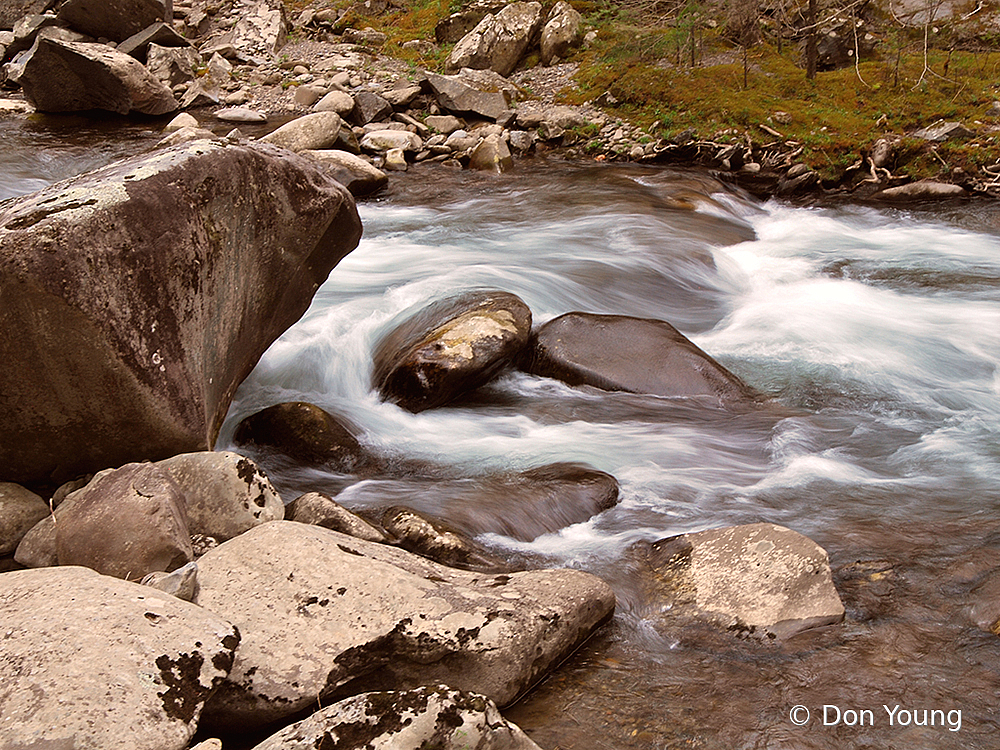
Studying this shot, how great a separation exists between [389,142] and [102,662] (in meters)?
12.8

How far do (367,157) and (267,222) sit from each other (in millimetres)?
9323

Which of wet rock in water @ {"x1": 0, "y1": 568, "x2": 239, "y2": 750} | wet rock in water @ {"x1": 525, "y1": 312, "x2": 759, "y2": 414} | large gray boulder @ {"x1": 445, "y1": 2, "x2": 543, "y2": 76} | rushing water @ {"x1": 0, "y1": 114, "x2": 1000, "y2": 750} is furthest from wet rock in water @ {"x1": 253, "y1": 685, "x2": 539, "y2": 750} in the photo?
large gray boulder @ {"x1": 445, "y1": 2, "x2": 543, "y2": 76}

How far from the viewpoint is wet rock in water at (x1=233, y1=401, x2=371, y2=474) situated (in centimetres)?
583

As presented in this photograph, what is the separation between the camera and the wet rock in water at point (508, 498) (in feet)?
16.5

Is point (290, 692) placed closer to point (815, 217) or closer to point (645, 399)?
point (645, 399)

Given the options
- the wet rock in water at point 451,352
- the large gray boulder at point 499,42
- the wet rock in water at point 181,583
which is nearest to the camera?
the wet rock in water at point 181,583

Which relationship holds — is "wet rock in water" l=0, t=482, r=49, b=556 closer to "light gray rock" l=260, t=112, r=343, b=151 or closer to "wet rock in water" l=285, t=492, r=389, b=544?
"wet rock in water" l=285, t=492, r=389, b=544

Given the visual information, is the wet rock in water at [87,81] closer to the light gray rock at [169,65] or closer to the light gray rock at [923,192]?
the light gray rock at [169,65]

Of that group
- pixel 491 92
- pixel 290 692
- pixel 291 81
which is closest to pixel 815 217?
pixel 491 92

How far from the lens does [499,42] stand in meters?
18.0

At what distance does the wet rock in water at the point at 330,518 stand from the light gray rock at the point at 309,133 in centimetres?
978

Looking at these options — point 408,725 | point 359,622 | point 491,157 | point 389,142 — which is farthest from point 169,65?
point 408,725

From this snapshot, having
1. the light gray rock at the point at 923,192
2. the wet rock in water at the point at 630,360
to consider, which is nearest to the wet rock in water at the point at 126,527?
the wet rock in water at the point at 630,360

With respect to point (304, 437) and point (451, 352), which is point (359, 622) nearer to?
point (304, 437)
